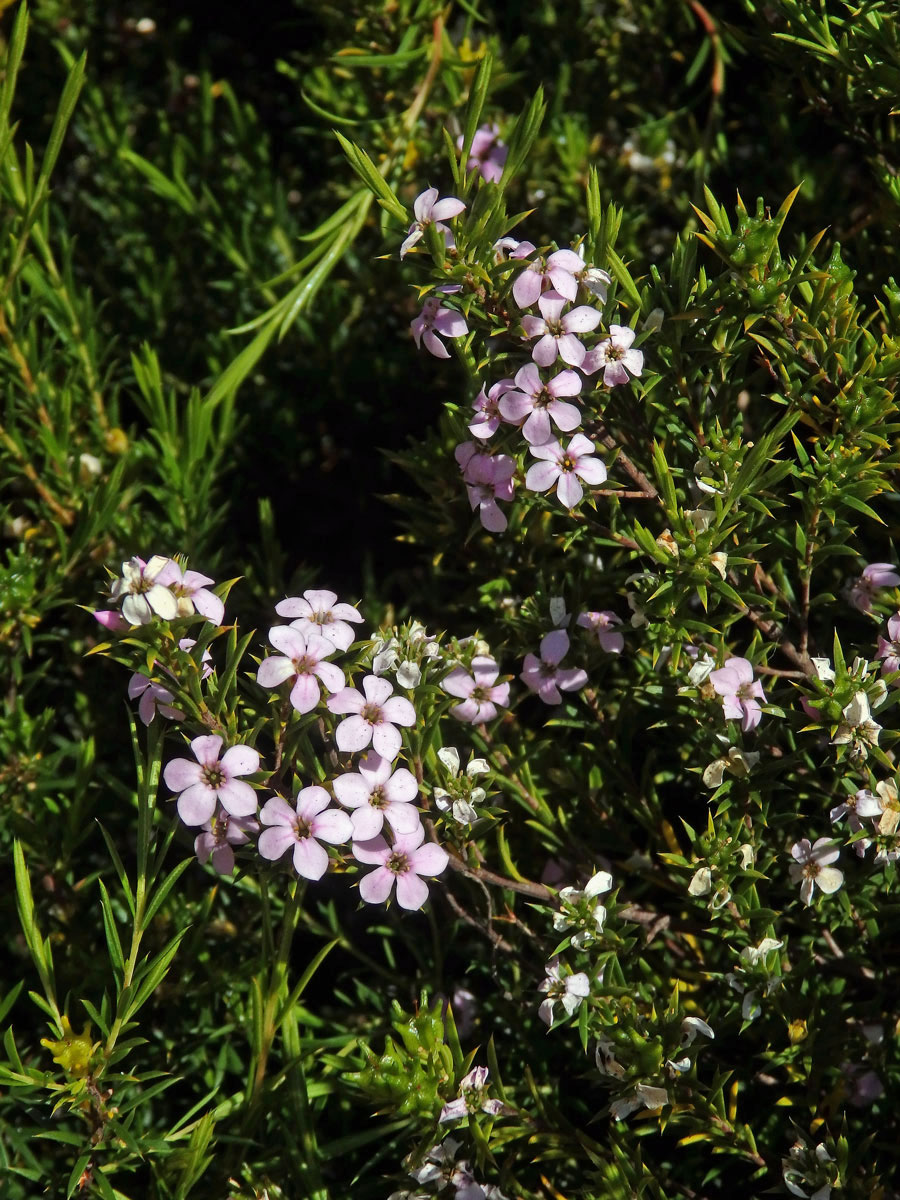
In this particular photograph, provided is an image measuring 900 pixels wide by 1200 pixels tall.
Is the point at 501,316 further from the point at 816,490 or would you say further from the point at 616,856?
the point at 616,856

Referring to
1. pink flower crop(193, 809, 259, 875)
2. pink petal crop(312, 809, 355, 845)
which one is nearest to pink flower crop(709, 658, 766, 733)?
pink petal crop(312, 809, 355, 845)

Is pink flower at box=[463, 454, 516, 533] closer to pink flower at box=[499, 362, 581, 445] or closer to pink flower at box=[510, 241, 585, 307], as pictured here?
pink flower at box=[499, 362, 581, 445]

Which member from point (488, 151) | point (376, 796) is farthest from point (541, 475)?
point (488, 151)

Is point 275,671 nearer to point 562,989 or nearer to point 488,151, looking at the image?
point 562,989

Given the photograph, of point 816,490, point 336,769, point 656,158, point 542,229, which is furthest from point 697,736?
point 656,158

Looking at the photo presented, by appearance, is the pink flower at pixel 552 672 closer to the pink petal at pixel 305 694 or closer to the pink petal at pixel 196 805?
the pink petal at pixel 305 694

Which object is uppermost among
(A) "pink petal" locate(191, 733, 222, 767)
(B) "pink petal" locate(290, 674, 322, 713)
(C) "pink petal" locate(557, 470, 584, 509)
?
(C) "pink petal" locate(557, 470, 584, 509)
